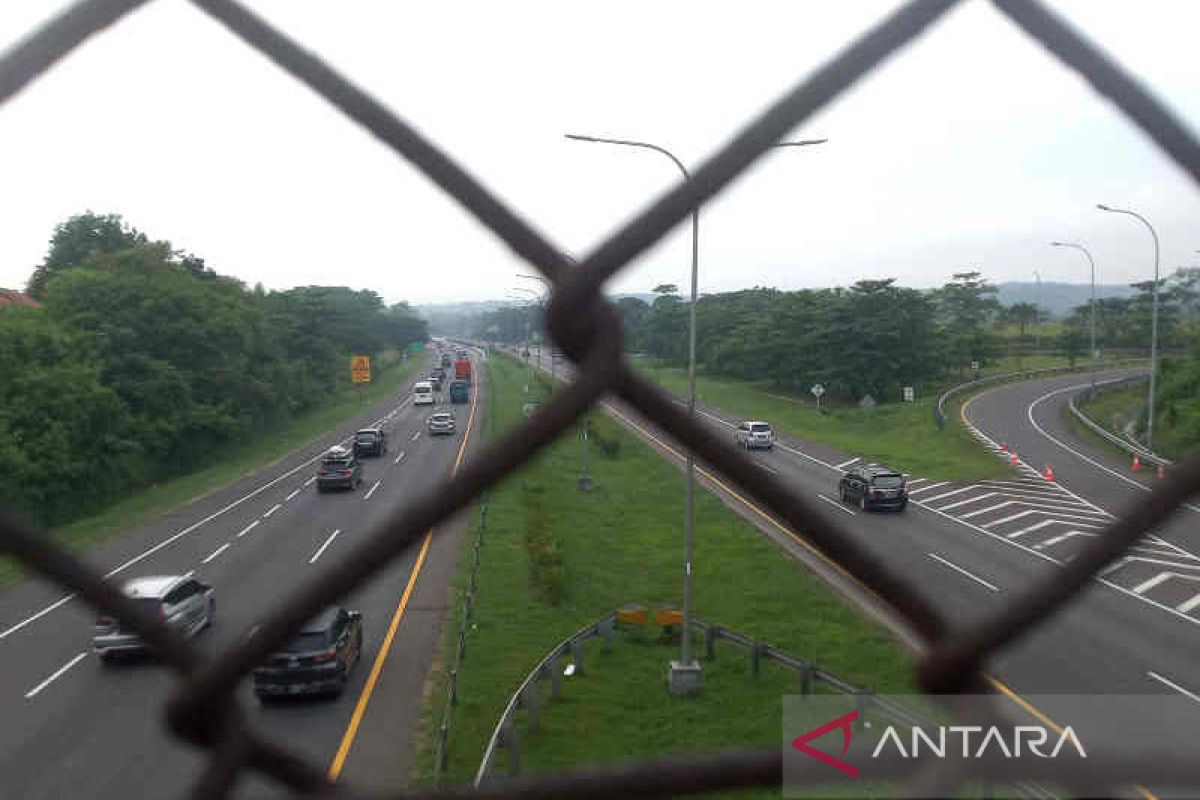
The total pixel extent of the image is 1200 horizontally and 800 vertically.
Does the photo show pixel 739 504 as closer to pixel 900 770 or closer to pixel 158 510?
pixel 158 510

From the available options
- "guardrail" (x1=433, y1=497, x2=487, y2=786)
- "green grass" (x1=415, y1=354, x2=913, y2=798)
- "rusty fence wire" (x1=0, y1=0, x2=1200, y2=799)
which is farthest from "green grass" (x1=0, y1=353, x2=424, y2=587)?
"rusty fence wire" (x1=0, y1=0, x2=1200, y2=799)

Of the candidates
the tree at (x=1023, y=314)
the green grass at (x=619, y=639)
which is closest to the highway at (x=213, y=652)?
the green grass at (x=619, y=639)

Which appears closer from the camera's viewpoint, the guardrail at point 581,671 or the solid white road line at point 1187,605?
the guardrail at point 581,671

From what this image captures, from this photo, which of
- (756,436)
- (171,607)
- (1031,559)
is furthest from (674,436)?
(756,436)

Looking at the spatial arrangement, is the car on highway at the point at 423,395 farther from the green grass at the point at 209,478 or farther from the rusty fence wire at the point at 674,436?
the rusty fence wire at the point at 674,436

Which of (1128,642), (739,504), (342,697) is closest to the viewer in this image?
(342,697)

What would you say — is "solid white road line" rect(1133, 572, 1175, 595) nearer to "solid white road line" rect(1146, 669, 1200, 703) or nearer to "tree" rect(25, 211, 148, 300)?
"solid white road line" rect(1146, 669, 1200, 703)

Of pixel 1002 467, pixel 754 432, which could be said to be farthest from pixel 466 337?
pixel 1002 467
